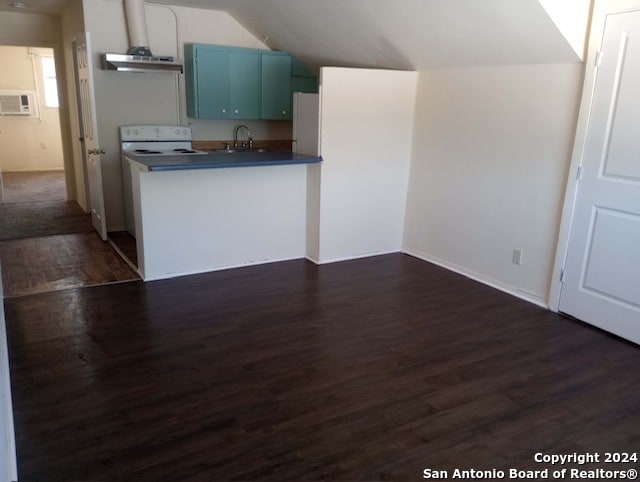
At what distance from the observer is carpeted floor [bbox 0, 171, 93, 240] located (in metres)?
5.57

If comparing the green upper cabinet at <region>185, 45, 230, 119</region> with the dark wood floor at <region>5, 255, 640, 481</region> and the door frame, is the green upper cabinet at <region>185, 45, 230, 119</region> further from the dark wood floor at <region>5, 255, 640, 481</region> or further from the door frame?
the door frame

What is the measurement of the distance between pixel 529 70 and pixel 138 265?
11.5 ft

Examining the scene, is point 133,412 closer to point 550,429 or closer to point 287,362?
point 287,362

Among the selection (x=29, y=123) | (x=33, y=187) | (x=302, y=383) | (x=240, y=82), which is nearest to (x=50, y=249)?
(x=240, y=82)

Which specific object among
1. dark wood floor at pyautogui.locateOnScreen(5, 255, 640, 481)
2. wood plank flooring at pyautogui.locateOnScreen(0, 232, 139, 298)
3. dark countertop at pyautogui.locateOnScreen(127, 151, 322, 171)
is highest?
dark countertop at pyautogui.locateOnScreen(127, 151, 322, 171)

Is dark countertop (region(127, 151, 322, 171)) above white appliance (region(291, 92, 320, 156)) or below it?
below

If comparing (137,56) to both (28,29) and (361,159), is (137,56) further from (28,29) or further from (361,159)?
(361,159)

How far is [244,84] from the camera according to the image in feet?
19.1

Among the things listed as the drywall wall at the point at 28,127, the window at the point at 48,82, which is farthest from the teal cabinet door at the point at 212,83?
the window at the point at 48,82

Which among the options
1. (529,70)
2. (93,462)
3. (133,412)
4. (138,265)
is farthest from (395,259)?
(93,462)

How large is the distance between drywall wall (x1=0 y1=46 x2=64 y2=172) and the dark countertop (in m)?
6.43

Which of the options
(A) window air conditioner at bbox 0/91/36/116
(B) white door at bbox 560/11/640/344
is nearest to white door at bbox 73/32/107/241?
(B) white door at bbox 560/11/640/344

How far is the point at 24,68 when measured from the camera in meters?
9.25

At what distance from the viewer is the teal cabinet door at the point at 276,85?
5922mm
